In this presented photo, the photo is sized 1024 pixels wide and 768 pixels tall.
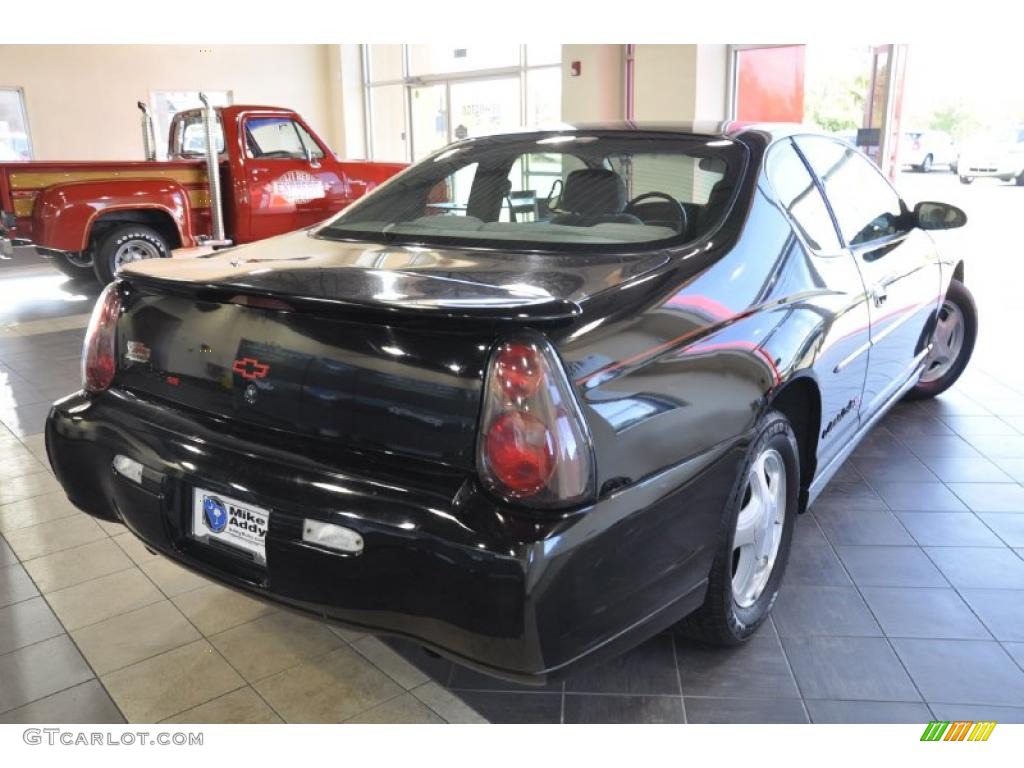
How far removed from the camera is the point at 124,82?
1527cm

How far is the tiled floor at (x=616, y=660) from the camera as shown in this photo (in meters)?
2.20

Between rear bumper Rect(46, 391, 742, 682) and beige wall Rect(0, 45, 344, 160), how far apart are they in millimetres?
14877

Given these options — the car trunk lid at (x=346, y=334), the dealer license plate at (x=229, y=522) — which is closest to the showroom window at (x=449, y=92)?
the car trunk lid at (x=346, y=334)

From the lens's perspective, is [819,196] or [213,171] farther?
[213,171]

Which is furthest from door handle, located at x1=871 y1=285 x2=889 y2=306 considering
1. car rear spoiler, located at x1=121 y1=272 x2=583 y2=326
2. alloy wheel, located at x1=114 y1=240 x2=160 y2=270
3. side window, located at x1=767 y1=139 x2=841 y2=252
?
alloy wheel, located at x1=114 y1=240 x2=160 y2=270

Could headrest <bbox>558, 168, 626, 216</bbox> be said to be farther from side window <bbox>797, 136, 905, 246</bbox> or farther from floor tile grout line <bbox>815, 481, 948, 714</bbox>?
floor tile grout line <bbox>815, 481, 948, 714</bbox>

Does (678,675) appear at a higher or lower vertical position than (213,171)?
lower

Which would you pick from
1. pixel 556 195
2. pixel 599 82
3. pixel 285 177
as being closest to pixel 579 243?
pixel 556 195

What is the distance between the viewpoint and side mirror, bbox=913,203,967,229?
11.5ft

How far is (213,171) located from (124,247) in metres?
1.12

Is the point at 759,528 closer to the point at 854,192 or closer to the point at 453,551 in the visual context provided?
the point at 453,551

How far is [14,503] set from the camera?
350 centimetres

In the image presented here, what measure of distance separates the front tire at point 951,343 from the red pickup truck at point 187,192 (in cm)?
572
